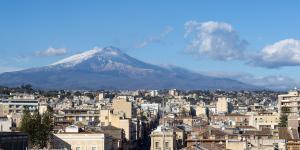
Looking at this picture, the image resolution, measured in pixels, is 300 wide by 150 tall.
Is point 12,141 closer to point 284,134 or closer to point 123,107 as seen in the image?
point 284,134

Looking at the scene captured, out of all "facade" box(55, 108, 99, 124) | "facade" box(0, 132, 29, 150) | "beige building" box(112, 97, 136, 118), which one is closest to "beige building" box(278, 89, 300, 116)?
"beige building" box(112, 97, 136, 118)

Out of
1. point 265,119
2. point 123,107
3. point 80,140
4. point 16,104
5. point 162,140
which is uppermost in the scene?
point 16,104

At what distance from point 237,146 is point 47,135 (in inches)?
1152

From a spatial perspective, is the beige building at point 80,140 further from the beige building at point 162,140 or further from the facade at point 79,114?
the facade at point 79,114

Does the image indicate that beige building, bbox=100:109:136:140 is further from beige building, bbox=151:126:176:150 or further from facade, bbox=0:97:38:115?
beige building, bbox=151:126:176:150

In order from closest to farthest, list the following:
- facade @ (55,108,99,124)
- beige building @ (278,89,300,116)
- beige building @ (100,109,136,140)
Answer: beige building @ (100,109,136,140) < facade @ (55,108,99,124) < beige building @ (278,89,300,116)

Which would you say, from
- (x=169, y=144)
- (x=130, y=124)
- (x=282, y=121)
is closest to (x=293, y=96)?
(x=282, y=121)

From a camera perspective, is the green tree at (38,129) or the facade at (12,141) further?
the green tree at (38,129)

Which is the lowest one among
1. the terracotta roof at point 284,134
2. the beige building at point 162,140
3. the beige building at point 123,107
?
the beige building at point 162,140

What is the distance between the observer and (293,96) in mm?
178750

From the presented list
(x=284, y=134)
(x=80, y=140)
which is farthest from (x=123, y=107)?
(x=284, y=134)

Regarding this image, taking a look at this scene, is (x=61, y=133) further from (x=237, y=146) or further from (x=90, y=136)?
(x=237, y=146)

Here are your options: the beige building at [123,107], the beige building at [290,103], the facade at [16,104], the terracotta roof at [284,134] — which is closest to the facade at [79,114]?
the beige building at [123,107]

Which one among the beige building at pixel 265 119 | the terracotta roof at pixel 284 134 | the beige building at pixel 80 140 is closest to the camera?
the terracotta roof at pixel 284 134
